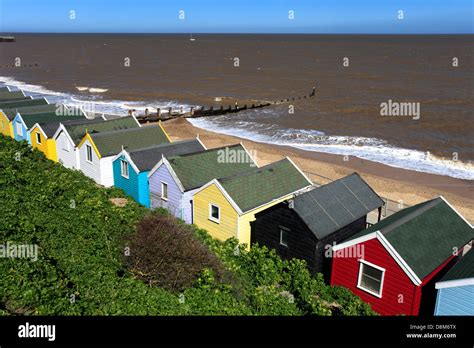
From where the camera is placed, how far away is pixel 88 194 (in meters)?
22.4

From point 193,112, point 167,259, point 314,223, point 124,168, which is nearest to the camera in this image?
point 167,259

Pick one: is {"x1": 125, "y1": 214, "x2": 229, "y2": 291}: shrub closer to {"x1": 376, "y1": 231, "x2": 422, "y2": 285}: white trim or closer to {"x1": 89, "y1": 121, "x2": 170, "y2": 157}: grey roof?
{"x1": 376, "y1": 231, "x2": 422, "y2": 285}: white trim

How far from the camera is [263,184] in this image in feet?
73.4

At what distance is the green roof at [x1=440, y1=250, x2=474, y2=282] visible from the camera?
13.6m

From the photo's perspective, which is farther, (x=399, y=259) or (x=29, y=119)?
(x=29, y=119)

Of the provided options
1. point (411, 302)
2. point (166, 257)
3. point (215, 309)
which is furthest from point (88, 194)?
point (411, 302)

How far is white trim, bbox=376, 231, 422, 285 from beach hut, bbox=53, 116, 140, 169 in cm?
2270

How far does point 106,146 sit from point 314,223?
16.7 meters

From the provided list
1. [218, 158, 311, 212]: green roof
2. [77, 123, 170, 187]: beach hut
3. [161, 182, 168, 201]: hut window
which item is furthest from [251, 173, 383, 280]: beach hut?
[77, 123, 170, 187]: beach hut

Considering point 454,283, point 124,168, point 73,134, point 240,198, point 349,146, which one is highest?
point 73,134

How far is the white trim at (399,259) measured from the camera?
575 inches

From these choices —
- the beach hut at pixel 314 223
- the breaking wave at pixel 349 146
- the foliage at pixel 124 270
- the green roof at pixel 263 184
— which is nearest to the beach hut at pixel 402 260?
the foliage at pixel 124 270

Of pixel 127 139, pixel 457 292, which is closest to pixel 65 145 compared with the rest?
pixel 127 139

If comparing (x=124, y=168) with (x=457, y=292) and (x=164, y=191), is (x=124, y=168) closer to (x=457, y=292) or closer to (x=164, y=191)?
(x=164, y=191)
